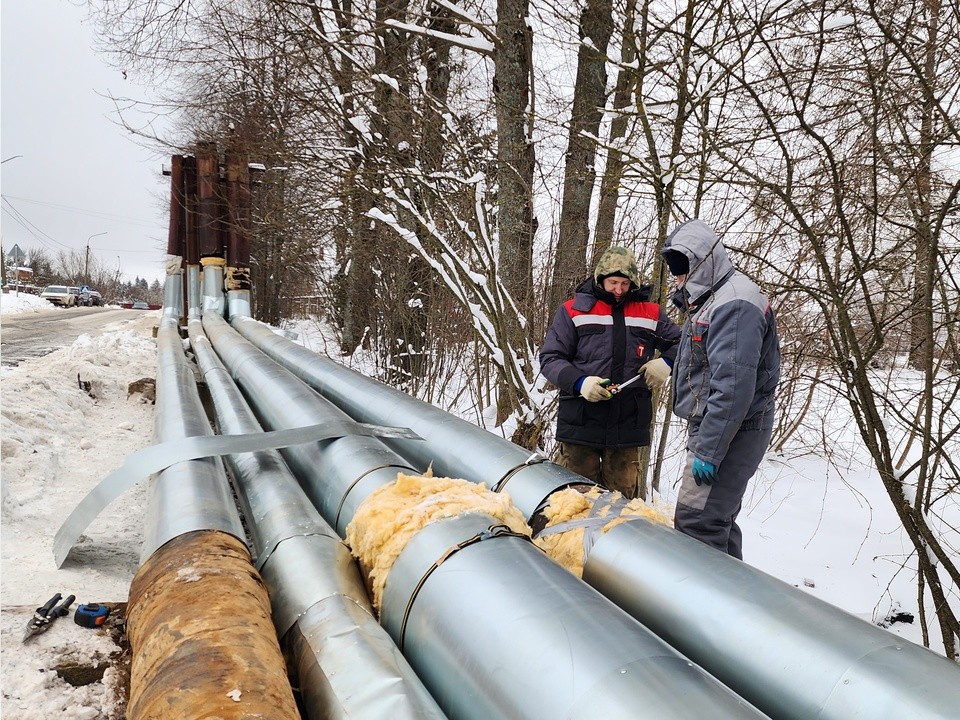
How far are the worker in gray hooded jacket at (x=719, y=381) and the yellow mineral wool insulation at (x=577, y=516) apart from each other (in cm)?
73

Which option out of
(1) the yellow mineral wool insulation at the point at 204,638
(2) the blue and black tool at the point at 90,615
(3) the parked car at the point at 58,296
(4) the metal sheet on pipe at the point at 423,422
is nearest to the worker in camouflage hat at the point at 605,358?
(4) the metal sheet on pipe at the point at 423,422

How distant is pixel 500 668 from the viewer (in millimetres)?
1194


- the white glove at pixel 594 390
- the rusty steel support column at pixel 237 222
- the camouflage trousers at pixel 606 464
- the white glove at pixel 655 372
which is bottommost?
the camouflage trousers at pixel 606 464

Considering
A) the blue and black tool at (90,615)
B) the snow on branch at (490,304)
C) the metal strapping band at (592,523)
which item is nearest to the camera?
the metal strapping band at (592,523)

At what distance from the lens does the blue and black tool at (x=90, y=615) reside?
1.90m

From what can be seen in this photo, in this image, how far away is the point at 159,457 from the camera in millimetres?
2258

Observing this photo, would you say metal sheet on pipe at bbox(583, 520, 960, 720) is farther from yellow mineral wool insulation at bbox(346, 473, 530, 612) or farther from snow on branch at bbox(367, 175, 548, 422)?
snow on branch at bbox(367, 175, 548, 422)

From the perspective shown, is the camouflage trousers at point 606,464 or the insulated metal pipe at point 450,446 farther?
the camouflage trousers at point 606,464

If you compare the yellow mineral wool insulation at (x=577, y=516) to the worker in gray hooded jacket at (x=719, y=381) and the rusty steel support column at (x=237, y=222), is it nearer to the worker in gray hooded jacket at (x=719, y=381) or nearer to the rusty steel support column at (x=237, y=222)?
the worker in gray hooded jacket at (x=719, y=381)

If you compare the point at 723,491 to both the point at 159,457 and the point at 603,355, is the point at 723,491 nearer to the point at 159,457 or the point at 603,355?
the point at 603,355

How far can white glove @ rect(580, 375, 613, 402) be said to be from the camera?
126 inches

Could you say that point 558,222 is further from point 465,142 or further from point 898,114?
point 898,114

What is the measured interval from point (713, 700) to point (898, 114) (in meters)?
2.27

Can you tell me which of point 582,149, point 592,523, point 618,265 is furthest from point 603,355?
point 582,149
